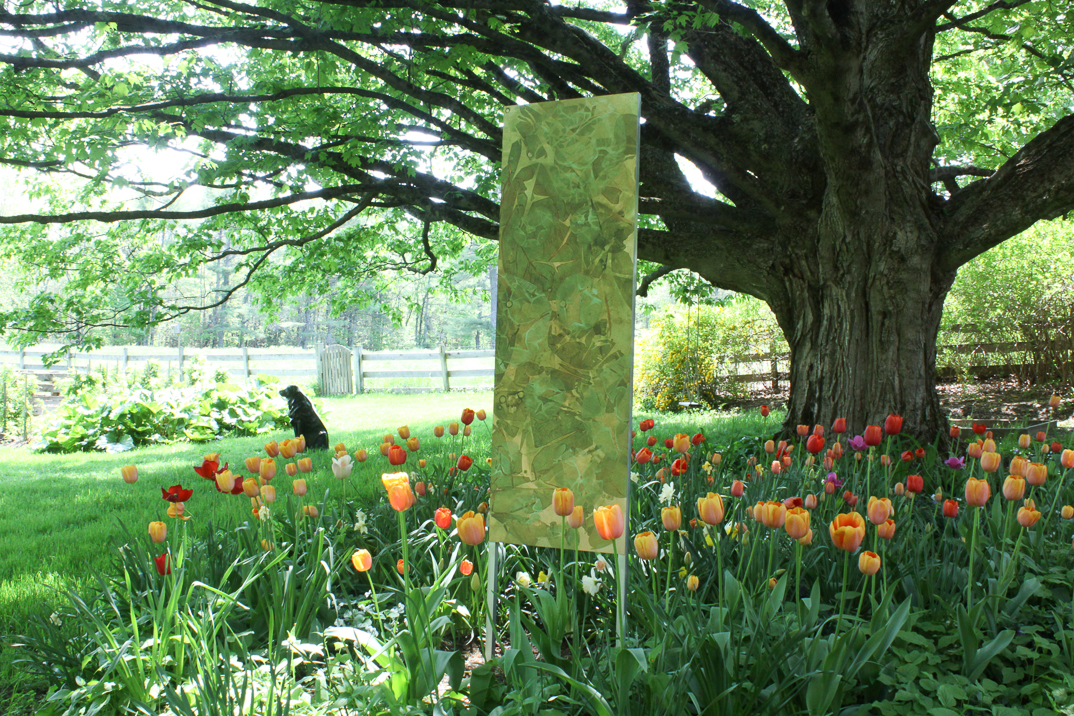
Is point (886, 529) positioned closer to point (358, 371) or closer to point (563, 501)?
point (563, 501)

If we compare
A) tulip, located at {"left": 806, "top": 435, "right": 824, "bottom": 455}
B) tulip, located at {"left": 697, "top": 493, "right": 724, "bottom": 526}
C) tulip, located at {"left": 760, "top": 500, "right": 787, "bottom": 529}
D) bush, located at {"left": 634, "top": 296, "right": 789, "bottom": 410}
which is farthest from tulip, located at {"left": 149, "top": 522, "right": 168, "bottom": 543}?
bush, located at {"left": 634, "top": 296, "right": 789, "bottom": 410}

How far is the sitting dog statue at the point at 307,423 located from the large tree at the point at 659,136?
2313 millimetres

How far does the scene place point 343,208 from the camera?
6.58 meters

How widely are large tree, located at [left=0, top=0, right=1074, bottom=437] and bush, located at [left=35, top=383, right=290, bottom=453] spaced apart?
3.14 m

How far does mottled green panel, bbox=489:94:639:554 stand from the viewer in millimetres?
2342

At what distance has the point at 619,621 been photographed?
68.9 inches

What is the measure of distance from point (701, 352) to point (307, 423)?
241 inches

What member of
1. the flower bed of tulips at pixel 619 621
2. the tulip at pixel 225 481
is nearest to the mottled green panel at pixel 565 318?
the flower bed of tulips at pixel 619 621

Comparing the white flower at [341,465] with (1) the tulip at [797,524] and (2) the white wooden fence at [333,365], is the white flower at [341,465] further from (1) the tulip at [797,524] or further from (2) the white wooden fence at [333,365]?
(2) the white wooden fence at [333,365]

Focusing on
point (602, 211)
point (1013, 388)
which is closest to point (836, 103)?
point (602, 211)

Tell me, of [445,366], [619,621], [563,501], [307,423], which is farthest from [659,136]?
[445,366]

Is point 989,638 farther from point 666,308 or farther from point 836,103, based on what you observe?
point 666,308

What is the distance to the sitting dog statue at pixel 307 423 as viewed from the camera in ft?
24.1

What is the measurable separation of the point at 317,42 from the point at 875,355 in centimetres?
376
